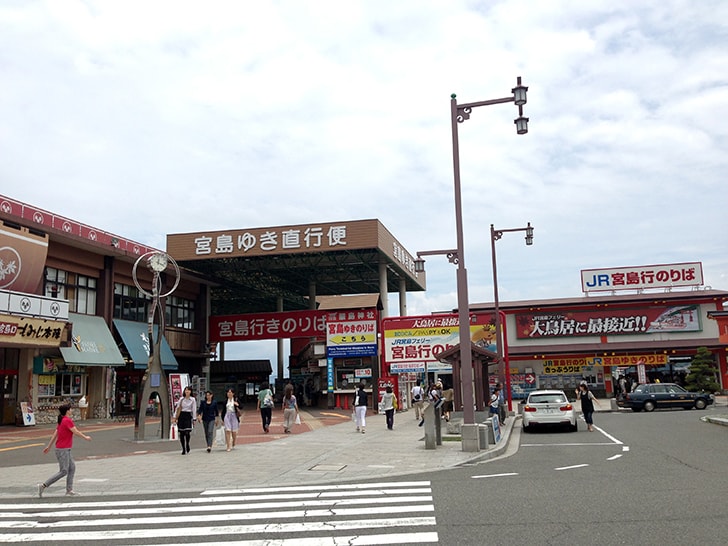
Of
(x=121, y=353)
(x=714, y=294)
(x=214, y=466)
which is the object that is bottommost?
(x=214, y=466)

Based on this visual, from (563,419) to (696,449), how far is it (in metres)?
6.49

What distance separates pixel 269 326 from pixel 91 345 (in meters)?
15.5

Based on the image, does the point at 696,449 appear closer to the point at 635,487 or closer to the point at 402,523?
the point at 635,487

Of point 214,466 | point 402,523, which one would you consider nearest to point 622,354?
point 214,466

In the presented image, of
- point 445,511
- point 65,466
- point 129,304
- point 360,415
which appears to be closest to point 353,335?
point 129,304

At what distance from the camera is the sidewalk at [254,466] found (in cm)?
1250

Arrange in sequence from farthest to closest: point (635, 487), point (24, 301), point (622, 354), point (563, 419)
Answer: point (622, 354)
point (24, 301)
point (563, 419)
point (635, 487)

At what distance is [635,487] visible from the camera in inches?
→ 415

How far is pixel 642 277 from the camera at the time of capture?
4875cm

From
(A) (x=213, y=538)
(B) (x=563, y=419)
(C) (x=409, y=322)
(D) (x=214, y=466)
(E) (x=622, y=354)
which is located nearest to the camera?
(A) (x=213, y=538)

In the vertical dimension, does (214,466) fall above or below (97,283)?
below

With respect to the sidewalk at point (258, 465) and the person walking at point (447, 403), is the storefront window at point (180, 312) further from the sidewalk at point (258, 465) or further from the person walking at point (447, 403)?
the person walking at point (447, 403)

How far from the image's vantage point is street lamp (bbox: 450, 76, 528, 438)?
53.2 ft

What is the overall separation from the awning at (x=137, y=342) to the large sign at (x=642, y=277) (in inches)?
1200
